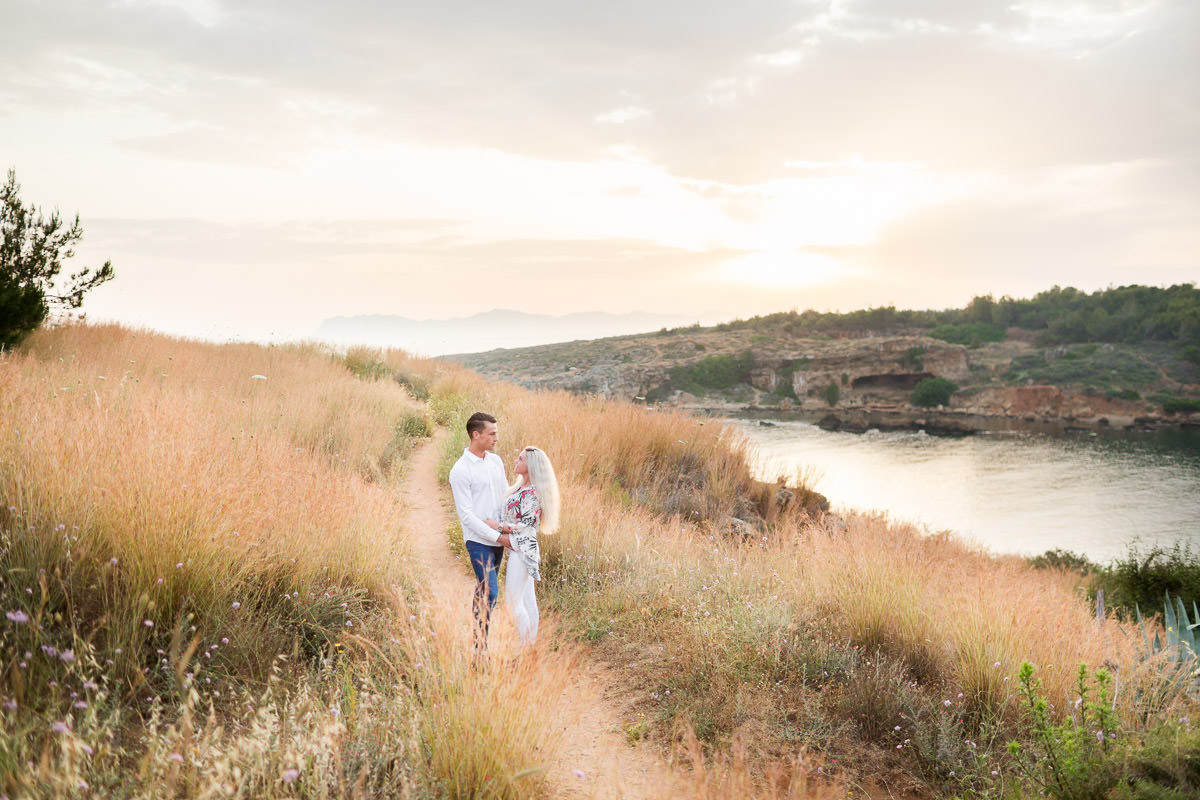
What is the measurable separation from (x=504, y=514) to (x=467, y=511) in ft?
0.86

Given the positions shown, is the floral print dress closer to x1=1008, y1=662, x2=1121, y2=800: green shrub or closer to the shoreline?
x1=1008, y1=662, x2=1121, y2=800: green shrub

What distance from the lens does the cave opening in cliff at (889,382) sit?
67500mm

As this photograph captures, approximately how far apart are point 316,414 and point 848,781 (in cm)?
931

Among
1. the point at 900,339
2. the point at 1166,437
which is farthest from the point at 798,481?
the point at 900,339

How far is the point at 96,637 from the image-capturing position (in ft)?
10.3

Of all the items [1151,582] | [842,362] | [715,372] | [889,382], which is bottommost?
[1151,582]

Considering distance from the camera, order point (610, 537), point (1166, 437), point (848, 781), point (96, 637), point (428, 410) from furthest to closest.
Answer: point (1166, 437), point (428, 410), point (610, 537), point (848, 781), point (96, 637)

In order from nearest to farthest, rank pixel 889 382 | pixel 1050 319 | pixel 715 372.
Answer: pixel 715 372
pixel 889 382
pixel 1050 319

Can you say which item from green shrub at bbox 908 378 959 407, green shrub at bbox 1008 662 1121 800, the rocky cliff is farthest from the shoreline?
green shrub at bbox 1008 662 1121 800

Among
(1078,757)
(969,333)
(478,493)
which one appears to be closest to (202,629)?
(478,493)

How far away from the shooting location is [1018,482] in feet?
110

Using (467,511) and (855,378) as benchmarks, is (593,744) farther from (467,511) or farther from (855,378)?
(855,378)

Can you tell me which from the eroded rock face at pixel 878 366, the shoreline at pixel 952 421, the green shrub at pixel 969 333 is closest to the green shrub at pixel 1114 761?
the shoreline at pixel 952 421

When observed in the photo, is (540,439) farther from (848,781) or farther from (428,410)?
(848,781)
